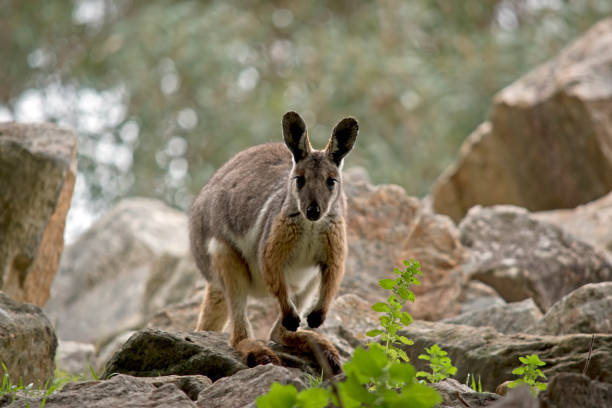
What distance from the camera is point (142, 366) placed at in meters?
3.97

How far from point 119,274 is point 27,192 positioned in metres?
3.73

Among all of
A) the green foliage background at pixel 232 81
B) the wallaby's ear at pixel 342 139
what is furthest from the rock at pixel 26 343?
the green foliage background at pixel 232 81

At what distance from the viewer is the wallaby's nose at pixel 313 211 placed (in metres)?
4.17

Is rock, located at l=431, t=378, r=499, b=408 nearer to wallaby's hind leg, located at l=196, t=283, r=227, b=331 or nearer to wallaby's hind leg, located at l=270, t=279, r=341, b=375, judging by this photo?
wallaby's hind leg, located at l=270, t=279, r=341, b=375

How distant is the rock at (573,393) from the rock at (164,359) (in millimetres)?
1563

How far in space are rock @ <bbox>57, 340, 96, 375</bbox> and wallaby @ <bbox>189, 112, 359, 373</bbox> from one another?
1.60m

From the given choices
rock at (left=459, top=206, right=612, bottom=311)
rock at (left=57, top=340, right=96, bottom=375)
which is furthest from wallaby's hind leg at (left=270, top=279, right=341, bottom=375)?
rock at (left=459, top=206, right=612, bottom=311)

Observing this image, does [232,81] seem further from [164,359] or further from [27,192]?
[164,359]

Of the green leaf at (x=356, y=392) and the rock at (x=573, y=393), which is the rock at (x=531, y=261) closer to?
the rock at (x=573, y=393)

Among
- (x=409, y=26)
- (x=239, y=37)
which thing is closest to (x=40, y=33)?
(x=239, y=37)

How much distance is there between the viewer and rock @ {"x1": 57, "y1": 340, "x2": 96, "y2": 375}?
6.02 m

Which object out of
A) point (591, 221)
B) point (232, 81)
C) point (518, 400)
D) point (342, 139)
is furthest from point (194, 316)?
point (232, 81)

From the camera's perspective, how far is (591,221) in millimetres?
7520

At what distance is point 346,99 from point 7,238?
34.9 ft
